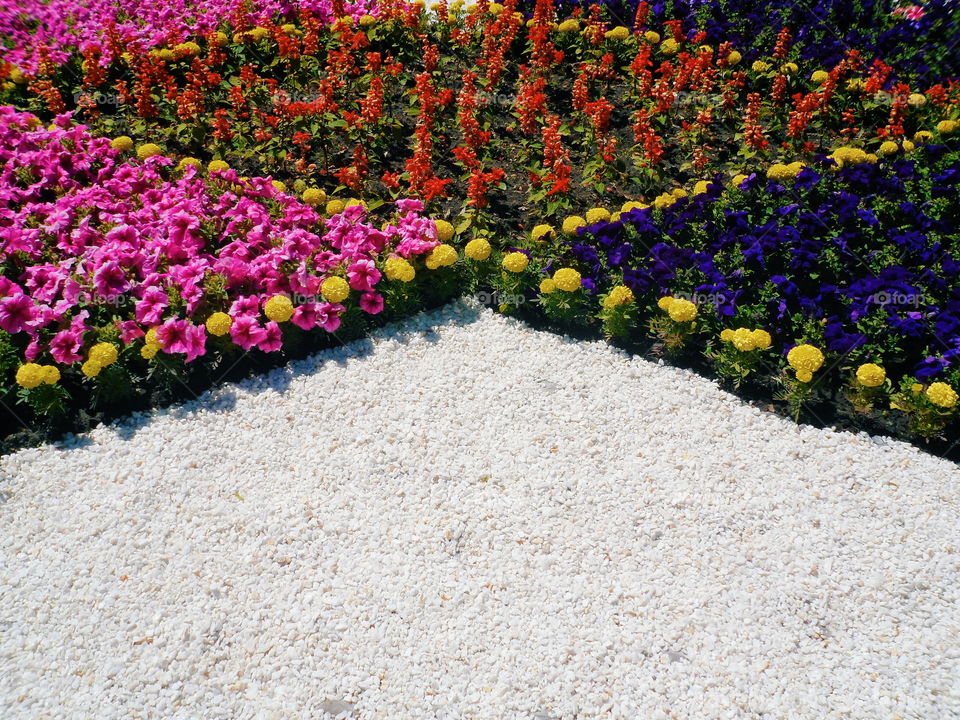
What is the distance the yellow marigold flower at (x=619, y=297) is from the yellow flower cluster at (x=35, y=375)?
3727 mm

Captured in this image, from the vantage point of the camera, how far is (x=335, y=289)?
16.2 ft

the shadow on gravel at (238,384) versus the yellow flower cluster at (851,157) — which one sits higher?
the yellow flower cluster at (851,157)

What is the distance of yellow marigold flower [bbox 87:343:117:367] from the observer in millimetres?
4453

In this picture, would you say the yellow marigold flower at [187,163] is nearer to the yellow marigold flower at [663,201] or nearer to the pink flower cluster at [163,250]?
the pink flower cluster at [163,250]

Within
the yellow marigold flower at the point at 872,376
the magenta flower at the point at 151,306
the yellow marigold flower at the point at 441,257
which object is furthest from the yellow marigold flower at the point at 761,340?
the magenta flower at the point at 151,306

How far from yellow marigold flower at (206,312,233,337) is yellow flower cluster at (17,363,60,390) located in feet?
3.18

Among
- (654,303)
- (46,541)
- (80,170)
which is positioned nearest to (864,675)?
(654,303)

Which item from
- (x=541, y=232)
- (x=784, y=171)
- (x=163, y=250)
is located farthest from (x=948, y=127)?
(x=163, y=250)

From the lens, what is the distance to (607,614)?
3.61m

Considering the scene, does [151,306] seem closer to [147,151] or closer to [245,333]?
[245,333]

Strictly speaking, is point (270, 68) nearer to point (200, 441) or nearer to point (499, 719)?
point (200, 441)

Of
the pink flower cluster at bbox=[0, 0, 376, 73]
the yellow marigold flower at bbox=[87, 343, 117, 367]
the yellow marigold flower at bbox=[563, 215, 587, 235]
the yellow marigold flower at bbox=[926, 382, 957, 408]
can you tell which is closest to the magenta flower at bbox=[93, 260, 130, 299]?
the yellow marigold flower at bbox=[87, 343, 117, 367]

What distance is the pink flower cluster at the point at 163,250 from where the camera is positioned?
4.78 meters

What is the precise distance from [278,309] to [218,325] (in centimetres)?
41
